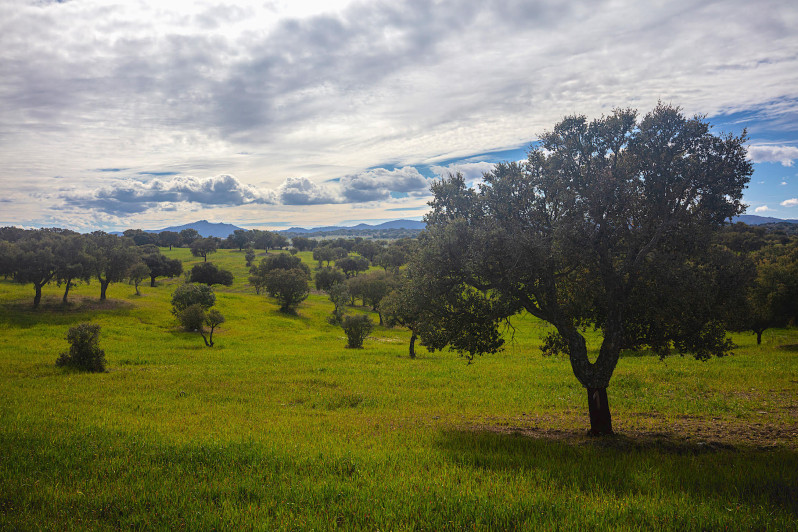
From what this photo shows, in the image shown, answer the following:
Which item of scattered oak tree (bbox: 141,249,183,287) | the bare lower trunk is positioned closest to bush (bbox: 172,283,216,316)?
scattered oak tree (bbox: 141,249,183,287)

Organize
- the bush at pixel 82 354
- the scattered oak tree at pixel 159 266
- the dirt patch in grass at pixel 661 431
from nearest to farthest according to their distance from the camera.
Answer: the dirt patch in grass at pixel 661 431 → the bush at pixel 82 354 → the scattered oak tree at pixel 159 266

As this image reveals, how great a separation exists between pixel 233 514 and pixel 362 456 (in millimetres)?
4366

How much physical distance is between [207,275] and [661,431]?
11021cm

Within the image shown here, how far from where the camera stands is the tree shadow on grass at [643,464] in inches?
350

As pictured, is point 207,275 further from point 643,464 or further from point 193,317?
point 643,464

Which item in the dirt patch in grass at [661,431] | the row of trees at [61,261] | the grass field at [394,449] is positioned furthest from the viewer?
the row of trees at [61,261]

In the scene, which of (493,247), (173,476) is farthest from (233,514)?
(493,247)

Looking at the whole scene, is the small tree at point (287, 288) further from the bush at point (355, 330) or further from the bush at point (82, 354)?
the bush at point (82, 354)

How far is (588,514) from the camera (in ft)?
24.5

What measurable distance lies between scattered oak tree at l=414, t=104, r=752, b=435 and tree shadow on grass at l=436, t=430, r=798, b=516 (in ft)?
7.75

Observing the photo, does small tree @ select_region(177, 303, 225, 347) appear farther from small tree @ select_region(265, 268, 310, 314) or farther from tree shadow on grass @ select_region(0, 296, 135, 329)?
small tree @ select_region(265, 268, 310, 314)

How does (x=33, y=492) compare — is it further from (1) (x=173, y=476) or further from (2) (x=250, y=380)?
(2) (x=250, y=380)

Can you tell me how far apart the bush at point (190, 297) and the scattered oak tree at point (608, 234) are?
5804 centimetres

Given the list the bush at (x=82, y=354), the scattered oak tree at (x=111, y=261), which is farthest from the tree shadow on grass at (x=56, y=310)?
the bush at (x=82, y=354)
